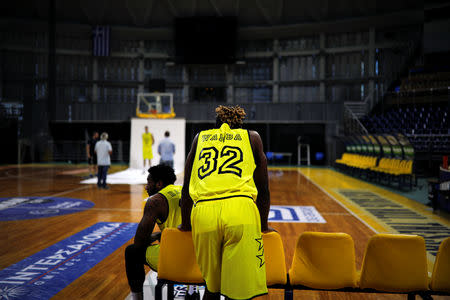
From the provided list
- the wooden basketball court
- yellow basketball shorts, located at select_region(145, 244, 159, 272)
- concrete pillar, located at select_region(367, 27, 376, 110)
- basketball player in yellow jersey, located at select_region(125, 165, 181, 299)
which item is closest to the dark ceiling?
concrete pillar, located at select_region(367, 27, 376, 110)

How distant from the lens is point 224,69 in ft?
86.6

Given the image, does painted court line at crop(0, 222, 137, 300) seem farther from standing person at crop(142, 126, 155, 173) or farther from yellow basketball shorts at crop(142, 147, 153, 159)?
yellow basketball shorts at crop(142, 147, 153, 159)

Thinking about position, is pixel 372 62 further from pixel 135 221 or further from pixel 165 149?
pixel 135 221

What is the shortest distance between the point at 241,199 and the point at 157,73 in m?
25.7

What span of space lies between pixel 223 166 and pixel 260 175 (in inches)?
11.1

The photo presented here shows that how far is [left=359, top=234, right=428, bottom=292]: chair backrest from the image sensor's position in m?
2.36

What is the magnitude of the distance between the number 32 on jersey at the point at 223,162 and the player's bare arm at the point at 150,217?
0.71 metres

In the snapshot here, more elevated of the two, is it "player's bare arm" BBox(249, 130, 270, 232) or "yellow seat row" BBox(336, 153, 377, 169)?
"player's bare arm" BBox(249, 130, 270, 232)

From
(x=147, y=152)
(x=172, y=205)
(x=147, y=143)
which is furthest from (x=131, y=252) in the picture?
(x=147, y=152)

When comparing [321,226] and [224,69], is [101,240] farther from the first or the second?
[224,69]

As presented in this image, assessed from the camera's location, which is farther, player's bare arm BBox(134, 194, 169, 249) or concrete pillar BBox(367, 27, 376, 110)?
concrete pillar BBox(367, 27, 376, 110)

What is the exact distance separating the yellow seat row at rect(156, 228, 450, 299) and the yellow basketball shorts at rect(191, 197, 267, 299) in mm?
437

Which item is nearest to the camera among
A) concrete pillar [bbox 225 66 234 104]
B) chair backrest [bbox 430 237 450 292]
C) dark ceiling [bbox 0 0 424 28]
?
chair backrest [bbox 430 237 450 292]

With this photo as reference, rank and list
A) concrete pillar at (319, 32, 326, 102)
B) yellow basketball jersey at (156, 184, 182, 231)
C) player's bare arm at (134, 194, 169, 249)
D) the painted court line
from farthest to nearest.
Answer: concrete pillar at (319, 32, 326, 102)
the painted court line
yellow basketball jersey at (156, 184, 182, 231)
player's bare arm at (134, 194, 169, 249)
